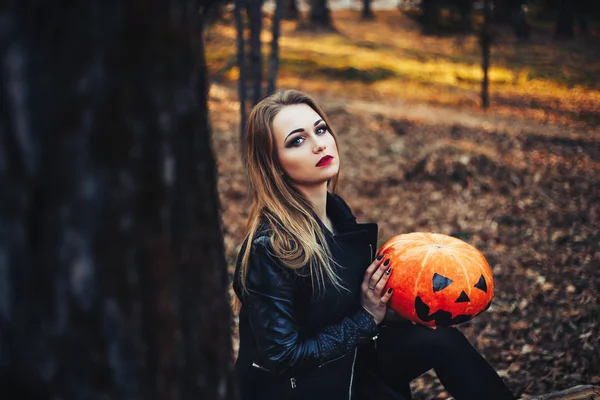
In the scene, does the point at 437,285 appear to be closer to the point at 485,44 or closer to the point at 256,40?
the point at 256,40

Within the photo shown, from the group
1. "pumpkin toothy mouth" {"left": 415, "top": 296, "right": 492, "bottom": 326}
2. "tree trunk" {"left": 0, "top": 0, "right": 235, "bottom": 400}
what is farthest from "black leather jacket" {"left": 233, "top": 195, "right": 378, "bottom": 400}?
"tree trunk" {"left": 0, "top": 0, "right": 235, "bottom": 400}

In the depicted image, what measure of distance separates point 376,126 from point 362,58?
801 cm

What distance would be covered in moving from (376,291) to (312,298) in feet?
1.13

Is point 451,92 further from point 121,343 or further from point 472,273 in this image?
point 121,343

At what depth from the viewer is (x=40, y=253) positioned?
1270 mm

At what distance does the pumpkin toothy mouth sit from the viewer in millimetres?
2988

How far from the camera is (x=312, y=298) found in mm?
2822

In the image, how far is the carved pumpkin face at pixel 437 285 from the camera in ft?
9.82

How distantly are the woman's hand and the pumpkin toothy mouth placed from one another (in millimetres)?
165

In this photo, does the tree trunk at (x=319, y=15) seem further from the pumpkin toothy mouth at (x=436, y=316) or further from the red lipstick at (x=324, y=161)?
the pumpkin toothy mouth at (x=436, y=316)

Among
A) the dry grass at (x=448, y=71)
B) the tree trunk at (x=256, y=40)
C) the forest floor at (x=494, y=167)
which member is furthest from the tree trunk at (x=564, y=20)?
the tree trunk at (x=256, y=40)

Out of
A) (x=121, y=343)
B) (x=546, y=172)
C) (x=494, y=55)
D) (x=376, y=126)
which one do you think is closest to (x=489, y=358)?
(x=121, y=343)

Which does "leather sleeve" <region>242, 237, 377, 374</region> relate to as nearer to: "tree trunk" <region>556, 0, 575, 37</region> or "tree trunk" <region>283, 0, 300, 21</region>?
"tree trunk" <region>556, 0, 575, 37</region>

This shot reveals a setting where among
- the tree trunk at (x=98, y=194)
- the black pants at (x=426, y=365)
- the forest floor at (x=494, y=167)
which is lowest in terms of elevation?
the forest floor at (x=494, y=167)
